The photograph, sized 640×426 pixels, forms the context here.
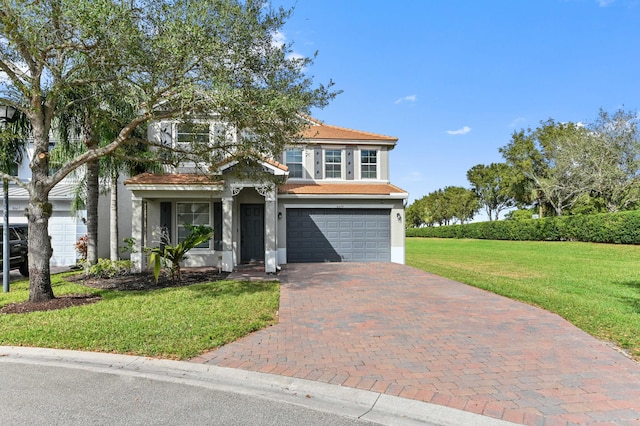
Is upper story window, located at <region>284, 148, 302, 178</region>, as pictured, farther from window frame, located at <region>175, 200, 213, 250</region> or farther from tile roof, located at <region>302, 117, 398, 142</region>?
window frame, located at <region>175, 200, 213, 250</region>

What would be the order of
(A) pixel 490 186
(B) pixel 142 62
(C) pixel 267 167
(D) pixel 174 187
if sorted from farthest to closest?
(A) pixel 490 186, (C) pixel 267 167, (D) pixel 174 187, (B) pixel 142 62

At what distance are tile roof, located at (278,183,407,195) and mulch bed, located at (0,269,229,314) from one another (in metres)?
4.79

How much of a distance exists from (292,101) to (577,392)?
6931 mm

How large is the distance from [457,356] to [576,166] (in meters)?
33.2

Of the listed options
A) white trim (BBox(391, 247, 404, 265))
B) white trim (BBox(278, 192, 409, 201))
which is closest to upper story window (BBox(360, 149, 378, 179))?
white trim (BBox(278, 192, 409, 201))

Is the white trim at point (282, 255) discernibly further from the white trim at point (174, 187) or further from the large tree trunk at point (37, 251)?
the large tree trunk at point (37, 251)

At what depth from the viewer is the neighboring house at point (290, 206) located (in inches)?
496

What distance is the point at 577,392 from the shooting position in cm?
383

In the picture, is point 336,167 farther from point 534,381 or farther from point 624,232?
point 624,232

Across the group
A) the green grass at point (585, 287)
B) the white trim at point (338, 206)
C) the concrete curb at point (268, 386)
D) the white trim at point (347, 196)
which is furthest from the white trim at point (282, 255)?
the concrete curb at point (268, 386)

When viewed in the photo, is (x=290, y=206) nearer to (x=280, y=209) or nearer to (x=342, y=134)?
(x=280, y=209)

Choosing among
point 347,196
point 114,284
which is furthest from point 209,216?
point 347,196

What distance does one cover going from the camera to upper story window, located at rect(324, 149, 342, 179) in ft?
55.1

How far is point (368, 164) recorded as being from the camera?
1702cm
